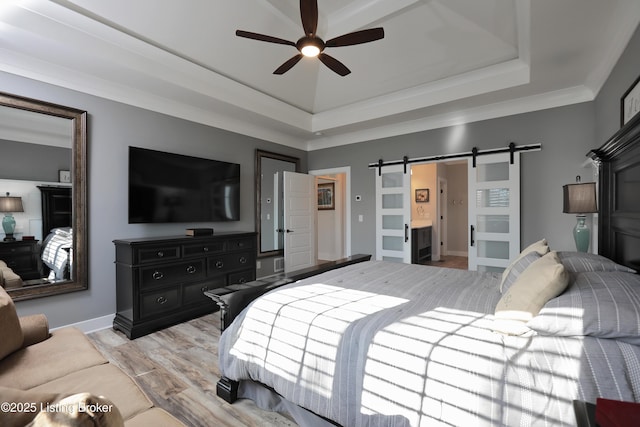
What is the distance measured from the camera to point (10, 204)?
108 inches

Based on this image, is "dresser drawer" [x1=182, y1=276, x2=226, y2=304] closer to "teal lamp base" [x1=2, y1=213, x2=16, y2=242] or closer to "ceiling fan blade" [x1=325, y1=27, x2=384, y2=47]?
"teal lamp base" [x1=2, y1=213, x2=16, y2=242]

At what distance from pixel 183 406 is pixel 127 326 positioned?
1.58m

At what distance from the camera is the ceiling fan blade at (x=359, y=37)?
2.37m

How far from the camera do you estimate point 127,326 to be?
3123mm

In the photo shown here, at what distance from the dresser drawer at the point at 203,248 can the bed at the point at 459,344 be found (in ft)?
5.98

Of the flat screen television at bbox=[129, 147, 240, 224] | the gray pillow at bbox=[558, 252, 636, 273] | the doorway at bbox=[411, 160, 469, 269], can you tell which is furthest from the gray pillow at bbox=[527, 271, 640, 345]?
the doorway at bbox=[411, 160, 469, 269]

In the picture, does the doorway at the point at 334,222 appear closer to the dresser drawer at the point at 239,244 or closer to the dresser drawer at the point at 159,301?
the dresser drawer at the point at 239,244

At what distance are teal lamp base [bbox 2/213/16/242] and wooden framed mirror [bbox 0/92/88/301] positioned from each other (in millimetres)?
22

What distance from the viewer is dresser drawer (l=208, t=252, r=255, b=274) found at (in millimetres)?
3824

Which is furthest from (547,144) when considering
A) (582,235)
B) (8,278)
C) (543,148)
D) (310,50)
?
(8,278)

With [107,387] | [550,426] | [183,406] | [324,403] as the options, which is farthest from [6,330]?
[550,426]

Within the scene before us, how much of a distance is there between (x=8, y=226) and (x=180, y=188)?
163 centimetres

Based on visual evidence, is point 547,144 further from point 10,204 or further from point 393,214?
point 10,204

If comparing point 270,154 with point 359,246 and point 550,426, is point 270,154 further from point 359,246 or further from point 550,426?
point 550,426
